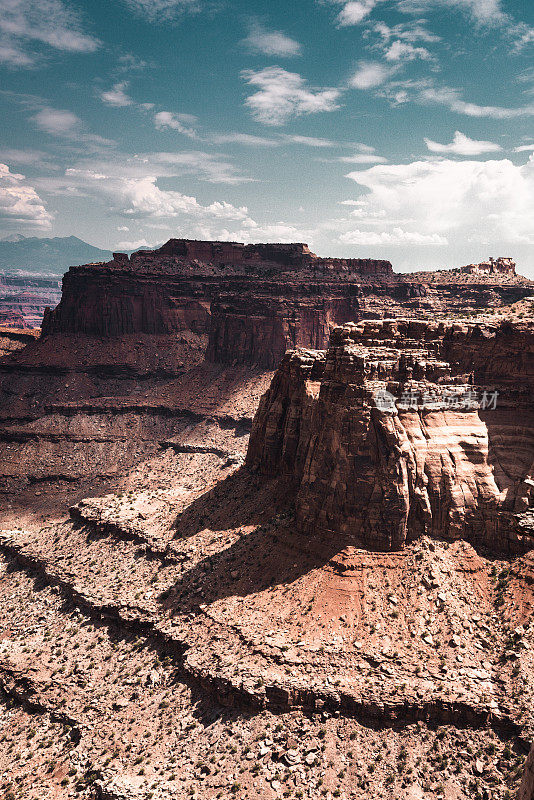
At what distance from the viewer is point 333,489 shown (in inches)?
1783

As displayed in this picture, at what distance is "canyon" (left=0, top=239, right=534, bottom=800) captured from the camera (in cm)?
3625

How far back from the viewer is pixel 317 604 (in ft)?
139

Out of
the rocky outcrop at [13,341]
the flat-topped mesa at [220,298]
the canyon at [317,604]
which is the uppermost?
the flat-topped mesa at [220,298]

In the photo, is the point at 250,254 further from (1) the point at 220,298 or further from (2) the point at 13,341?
(2) the point at 13,341

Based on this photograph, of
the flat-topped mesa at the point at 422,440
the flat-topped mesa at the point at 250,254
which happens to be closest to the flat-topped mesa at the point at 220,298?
the flat-topped mesa at the point at 250,254

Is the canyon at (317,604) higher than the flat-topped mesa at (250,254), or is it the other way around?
the flat-topped mesa at (250,254)

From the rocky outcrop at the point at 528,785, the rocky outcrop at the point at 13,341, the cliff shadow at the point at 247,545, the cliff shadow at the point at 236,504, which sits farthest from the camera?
the rocky outcrop at the point at 13,341

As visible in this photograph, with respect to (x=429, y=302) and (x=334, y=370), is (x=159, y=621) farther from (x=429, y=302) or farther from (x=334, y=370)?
(x=429, y=302)

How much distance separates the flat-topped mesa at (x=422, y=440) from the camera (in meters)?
44.2

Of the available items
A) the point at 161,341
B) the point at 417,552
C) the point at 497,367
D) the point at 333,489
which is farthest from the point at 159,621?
the point at 161,341

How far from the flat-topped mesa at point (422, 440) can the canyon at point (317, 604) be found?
0.53ft

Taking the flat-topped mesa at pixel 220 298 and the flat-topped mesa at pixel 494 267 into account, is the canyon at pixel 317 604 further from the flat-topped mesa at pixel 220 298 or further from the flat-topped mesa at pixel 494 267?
the flat-topped mesa at pixel 494 267

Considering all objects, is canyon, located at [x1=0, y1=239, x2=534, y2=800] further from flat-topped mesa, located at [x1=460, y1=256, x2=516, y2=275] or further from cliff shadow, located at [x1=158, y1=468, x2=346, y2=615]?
flat-topped mesa, located at [x1=460, y1=256, x2=516, y2=275]

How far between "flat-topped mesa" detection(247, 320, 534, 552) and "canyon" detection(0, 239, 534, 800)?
16 centimetres
